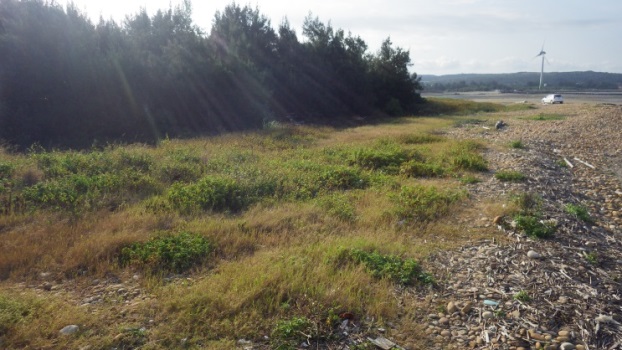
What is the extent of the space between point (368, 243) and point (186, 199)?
2.88m

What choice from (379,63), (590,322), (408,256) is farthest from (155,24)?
(590,322)

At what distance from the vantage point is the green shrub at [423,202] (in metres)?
6.16

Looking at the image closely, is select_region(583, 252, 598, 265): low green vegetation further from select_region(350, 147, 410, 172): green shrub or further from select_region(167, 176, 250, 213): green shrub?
select_region(350, 147, 410, 172): green shrub

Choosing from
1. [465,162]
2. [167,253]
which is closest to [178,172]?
[167,253]

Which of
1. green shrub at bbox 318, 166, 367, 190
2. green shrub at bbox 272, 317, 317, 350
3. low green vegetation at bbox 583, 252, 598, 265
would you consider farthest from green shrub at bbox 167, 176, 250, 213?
low green vegetation at bbox 583, 252, 598, 265

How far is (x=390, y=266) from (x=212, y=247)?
1969 mm

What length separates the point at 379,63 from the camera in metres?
30.7

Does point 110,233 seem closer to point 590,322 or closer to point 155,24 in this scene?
point 590,322

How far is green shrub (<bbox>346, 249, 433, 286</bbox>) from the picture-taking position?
422 cm

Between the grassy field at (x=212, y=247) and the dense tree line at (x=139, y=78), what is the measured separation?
5343 millimetres

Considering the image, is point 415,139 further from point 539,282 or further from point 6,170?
point 6,170

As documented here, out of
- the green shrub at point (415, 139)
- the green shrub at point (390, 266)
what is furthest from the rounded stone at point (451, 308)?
the green shrub at point (415, 139)

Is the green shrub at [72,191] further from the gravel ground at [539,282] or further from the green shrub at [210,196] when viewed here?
the gravel ground at [539,282]

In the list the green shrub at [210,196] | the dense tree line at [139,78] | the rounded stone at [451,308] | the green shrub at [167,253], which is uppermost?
the dense tree line at [139,78]
